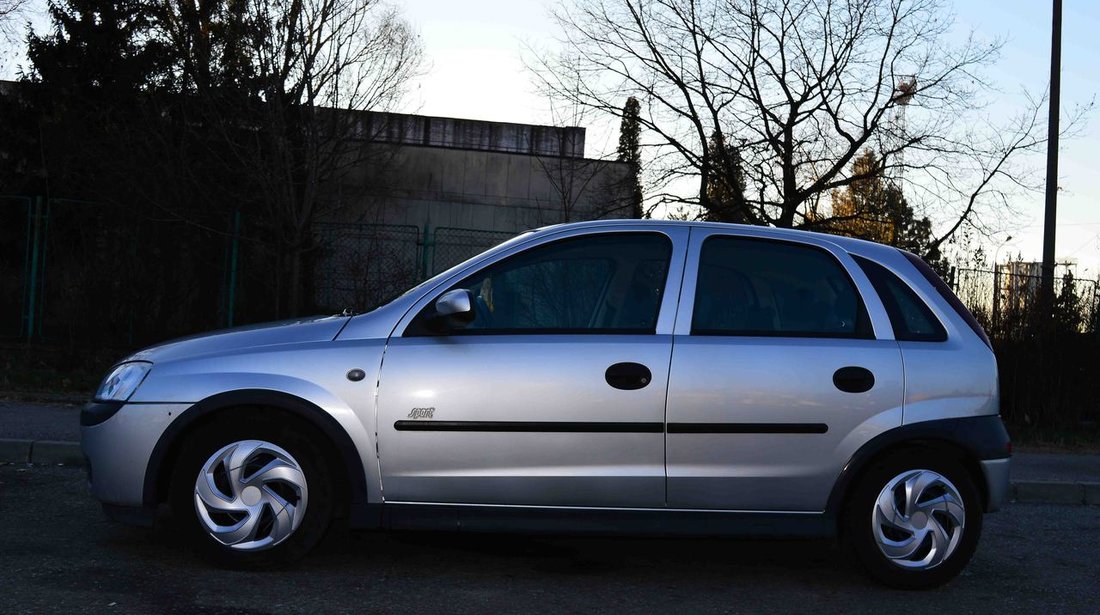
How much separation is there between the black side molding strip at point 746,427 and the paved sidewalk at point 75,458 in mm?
4257

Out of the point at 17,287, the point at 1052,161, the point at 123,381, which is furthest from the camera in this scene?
the point at 1052,161

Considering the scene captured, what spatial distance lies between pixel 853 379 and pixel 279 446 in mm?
2522

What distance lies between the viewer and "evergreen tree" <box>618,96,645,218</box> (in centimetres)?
1695

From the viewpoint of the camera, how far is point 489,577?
5.29 m

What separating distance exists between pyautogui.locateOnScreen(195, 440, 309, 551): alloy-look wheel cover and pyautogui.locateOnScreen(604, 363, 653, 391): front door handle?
1408 mm

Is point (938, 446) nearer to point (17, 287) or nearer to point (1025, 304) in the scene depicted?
point (1025, 304)

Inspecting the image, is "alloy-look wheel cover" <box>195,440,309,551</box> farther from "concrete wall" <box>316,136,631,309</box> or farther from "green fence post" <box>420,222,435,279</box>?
"green fence post" <box>420,222,435,279</box>

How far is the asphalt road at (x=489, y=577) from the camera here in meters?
4.73

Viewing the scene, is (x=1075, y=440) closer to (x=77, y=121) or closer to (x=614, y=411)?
(x=614, y=411)

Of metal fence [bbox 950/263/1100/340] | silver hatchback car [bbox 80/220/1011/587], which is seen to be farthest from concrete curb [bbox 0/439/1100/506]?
metal fence [bbox 950/263/1100/340]

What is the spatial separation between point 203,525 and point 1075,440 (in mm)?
10229

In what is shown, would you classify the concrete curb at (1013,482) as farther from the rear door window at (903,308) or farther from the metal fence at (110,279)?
the metal fence at (110,279)

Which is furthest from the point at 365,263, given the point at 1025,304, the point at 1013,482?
the point at 1013,482

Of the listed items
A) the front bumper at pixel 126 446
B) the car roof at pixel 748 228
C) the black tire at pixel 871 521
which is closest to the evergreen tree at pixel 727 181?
the car roof at pixel 748 228
